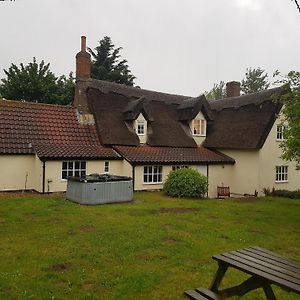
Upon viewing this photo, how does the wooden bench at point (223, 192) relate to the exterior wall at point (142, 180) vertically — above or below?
below

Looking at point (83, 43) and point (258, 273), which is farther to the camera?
point (83, 43)

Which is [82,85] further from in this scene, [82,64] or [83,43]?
[83,43]

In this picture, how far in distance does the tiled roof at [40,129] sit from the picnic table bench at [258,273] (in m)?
17.2

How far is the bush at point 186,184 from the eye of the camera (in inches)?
866

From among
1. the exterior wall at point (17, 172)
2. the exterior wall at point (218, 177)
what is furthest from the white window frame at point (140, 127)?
the exterior wall at point (17, 172)

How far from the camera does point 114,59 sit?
5191cm

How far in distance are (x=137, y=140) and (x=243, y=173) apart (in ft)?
30.0

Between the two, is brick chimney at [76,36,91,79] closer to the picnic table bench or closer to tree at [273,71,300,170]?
tree at [273,71,300,170]

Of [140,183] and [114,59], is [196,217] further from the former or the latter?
[114,59]

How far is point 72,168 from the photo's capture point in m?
22.6

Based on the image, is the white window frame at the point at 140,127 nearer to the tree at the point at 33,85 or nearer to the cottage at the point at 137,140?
the cottage at the point at 137,140

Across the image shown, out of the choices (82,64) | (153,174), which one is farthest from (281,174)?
(82,64)

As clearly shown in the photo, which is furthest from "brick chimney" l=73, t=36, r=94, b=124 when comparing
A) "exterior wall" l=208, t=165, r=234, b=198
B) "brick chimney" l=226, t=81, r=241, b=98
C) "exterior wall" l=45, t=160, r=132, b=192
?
"brick chimney" l=226, t=81, r=241, b=98

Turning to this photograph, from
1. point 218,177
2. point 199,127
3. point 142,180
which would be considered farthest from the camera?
point 199,127
